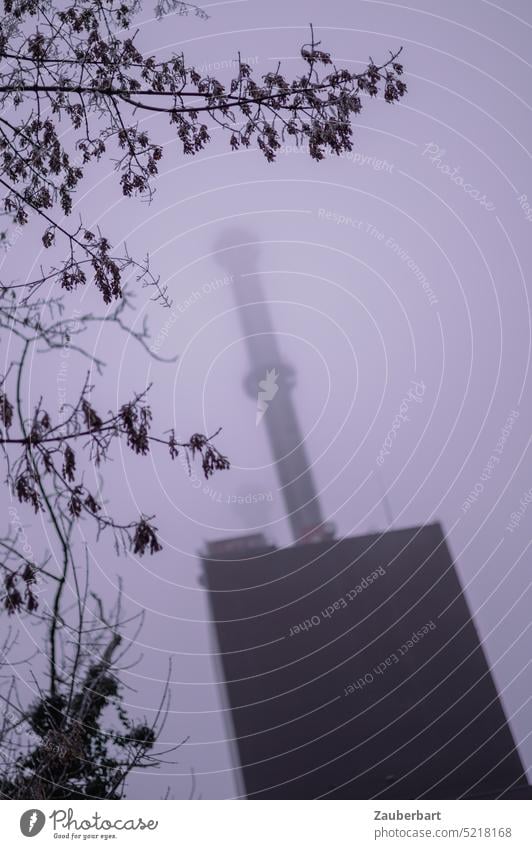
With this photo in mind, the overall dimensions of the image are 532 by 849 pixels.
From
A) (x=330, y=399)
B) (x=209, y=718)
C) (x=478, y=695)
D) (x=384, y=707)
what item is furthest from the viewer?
(x=330, y=399)

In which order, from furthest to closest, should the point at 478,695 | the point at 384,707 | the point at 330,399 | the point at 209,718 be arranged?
the point at 330,399 < the point at 384,707 < the point at 209,718 < the point at 478,695

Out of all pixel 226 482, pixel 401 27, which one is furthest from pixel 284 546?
pixel 401 27

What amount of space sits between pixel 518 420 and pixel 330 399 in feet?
4.75

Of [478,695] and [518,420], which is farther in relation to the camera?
[518,420]

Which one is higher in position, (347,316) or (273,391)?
(347,316)

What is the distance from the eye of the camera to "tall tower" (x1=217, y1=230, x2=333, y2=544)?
623 centimetres

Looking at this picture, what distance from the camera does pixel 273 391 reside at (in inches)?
248

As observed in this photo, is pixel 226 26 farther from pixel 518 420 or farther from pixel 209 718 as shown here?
pixel 209 718

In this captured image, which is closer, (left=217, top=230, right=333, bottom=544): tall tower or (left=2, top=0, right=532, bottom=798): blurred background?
(left=2, top=0, right=532, bottom=798): blurred background

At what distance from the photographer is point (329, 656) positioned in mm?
5988

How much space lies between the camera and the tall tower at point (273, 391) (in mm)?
6230

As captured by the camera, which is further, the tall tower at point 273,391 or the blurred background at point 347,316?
the tall tower at point 273,391

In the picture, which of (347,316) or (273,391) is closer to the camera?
(273,391)

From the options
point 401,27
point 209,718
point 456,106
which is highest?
point 401,27
